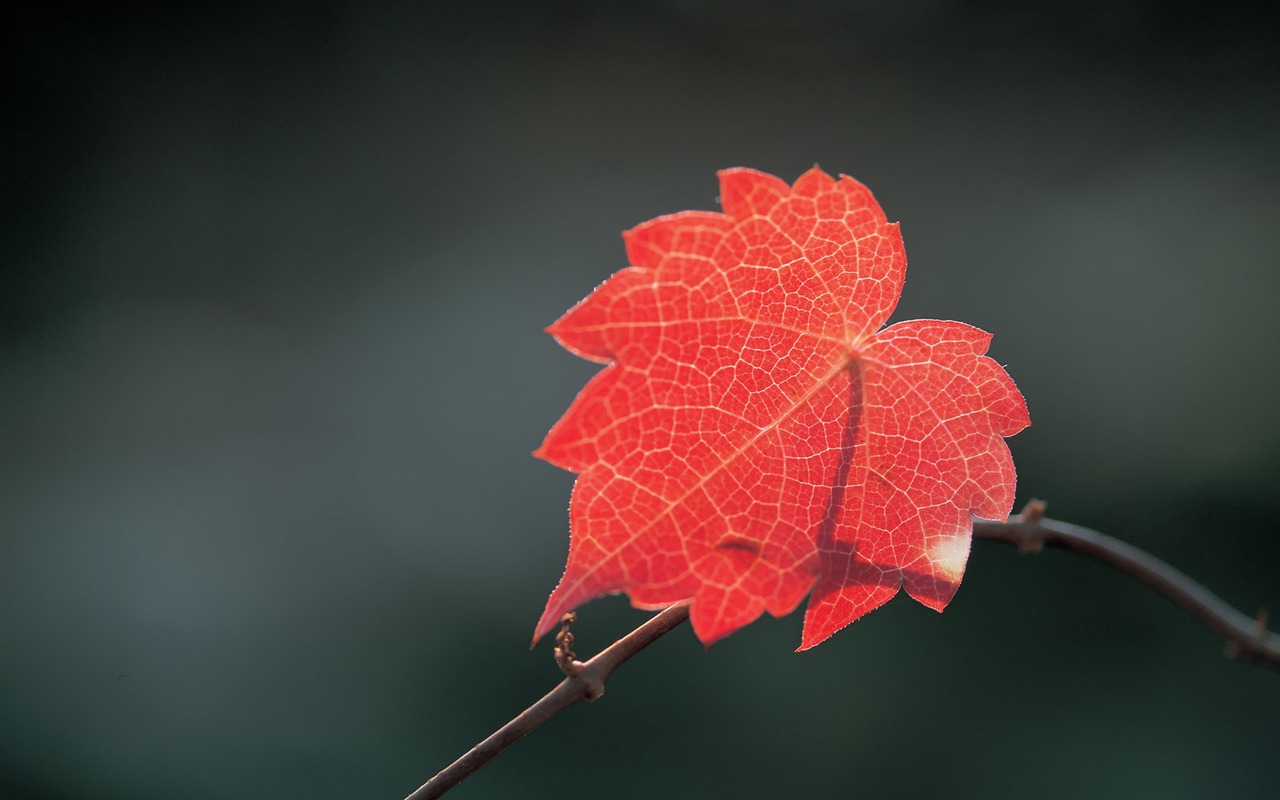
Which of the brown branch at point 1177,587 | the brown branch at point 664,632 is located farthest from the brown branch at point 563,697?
the brown branch at point 1177,587

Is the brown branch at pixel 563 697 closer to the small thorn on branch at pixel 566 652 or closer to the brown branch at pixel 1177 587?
the small thorn on branch at pixel 566 652

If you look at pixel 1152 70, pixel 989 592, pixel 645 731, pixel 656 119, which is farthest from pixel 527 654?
pixel 1152 70

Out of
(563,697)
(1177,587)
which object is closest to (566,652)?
(563,697)

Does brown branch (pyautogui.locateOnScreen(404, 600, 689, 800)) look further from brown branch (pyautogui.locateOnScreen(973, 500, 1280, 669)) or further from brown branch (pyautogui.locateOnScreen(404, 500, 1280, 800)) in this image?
brown branch (pyautogui.locateOnScreen(973, 500, 1280, 669))

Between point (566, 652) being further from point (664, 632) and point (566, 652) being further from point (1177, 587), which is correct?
point (1177, 587)

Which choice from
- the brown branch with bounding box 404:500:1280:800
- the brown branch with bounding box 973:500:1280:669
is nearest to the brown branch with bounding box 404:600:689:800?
the brown branch with bounding box 404:500:1280:800

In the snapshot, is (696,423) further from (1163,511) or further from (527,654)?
(1163,511)
